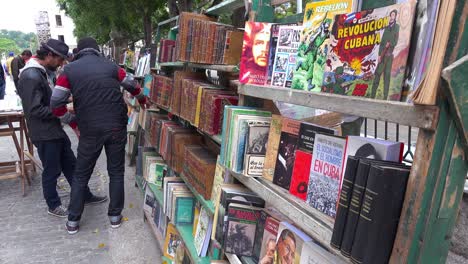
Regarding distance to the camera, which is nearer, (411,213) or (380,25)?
(411,213)

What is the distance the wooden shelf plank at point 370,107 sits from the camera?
817mm

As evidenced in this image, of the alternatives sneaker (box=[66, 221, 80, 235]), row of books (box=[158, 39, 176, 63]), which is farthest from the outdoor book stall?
sneaker (box=[66, 221, 80, 235])

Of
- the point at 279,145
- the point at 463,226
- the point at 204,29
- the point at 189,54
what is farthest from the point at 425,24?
the point at 463,226

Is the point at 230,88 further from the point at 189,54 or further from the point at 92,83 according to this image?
the point at 92,83

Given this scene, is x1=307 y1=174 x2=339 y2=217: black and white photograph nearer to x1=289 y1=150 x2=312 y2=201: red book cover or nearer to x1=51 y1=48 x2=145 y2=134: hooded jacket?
x1=289 y1=150 x2=312 y2=201: red book cover

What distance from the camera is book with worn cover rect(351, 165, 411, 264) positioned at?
2.89 ft

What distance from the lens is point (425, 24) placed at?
2.81 ft

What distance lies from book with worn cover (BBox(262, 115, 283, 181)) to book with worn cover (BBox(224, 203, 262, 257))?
257 mm

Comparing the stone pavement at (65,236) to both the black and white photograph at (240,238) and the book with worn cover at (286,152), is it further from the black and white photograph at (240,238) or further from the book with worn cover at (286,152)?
the book with worn cover at (286,152)

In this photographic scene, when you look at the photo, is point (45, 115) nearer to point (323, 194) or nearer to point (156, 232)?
point (156, 232)

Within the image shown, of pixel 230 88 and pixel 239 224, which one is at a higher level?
pixel 230 88

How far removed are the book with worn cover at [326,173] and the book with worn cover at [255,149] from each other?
1.27 feet

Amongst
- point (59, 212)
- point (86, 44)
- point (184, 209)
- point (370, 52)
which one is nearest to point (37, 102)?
point (86, 44)

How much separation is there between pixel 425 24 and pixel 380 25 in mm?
142
